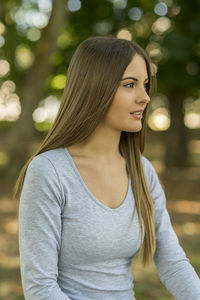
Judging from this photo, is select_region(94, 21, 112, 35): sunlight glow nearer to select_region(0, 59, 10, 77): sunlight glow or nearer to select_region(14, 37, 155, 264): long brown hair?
select_region(0, 59, 10, 77): sunlight glow

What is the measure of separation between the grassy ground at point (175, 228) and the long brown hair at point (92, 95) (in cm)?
276

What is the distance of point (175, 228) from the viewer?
25.0 feet

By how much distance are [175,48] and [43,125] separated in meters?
17.5

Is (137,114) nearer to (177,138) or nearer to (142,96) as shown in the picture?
(142,96)

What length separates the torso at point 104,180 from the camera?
190cm

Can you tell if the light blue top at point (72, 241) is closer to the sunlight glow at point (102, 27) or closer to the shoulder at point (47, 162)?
the shoulder at point (47, 162)

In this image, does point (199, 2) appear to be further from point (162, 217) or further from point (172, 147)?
point (162, 217)

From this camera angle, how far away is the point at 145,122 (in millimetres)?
2131

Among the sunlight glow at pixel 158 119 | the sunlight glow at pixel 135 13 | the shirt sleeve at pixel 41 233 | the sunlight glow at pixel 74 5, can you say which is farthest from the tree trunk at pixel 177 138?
the shirt sleeve at pixel 41 233

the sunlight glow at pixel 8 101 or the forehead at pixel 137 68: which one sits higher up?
the forehead at pixel 137 68

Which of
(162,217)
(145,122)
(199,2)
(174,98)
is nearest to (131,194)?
(162,217)

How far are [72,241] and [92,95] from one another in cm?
55

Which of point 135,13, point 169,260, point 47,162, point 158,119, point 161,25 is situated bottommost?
point 158,119

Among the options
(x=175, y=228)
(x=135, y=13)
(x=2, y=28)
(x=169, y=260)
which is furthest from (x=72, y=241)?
(x=135, y=13)
